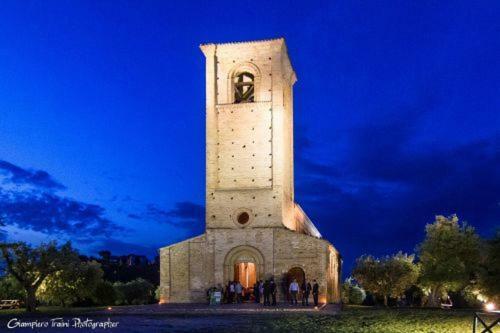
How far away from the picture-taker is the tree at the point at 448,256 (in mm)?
39656

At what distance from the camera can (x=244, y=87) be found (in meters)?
39.8

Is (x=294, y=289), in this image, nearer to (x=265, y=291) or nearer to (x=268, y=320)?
(x=265, y=291)

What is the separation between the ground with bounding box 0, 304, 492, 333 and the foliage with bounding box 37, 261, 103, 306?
27.4ft

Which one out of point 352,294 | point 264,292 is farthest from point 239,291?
point 352,294

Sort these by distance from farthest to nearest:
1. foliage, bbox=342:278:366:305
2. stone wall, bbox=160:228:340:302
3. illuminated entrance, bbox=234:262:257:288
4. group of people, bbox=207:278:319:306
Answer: foliage, bbox=342:278:366:305 → illuminated entrance, bbox=234:262:257:288 → stone wall, bbox=160:228:340:302 → group of people, bbox=207:278:319:306

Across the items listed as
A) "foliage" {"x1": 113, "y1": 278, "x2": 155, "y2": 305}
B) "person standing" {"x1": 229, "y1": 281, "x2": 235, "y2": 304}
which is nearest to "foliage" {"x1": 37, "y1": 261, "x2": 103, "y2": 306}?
"person standing" {"x1": 229, "y1": 281, "x2": 235, "y2": 304}

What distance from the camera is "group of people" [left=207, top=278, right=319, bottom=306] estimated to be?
104ft

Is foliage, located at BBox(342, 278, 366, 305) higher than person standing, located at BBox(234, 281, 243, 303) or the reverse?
the reverse

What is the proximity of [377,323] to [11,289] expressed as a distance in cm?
2487

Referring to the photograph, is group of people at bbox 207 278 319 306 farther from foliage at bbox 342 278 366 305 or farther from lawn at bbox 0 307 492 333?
foliage at bbox 342 278 366 305

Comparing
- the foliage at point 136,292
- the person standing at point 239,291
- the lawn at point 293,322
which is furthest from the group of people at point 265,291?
the foliage at point 136,292

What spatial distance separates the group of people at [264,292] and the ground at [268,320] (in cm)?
221

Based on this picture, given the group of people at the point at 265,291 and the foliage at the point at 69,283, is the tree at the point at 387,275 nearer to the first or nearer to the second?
the group of people at the point at 265,291

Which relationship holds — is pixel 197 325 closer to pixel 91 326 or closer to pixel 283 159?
pixel 91 326
